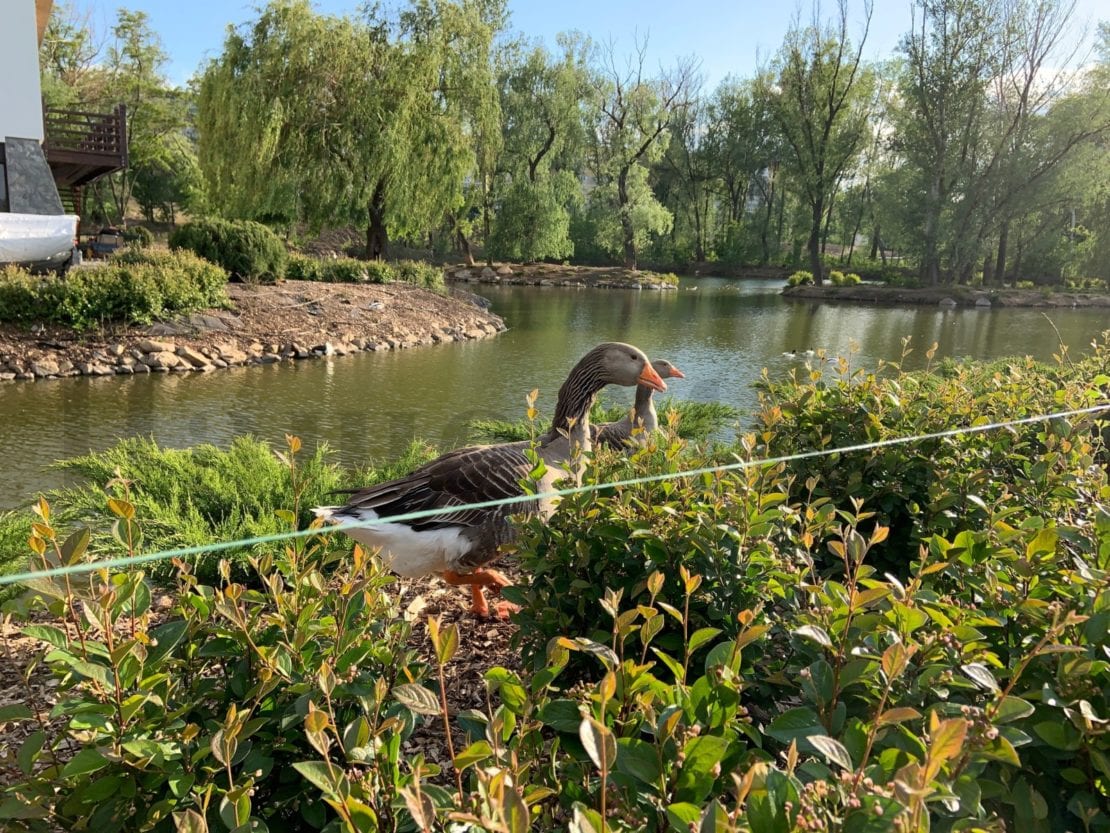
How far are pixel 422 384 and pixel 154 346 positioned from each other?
202 inches

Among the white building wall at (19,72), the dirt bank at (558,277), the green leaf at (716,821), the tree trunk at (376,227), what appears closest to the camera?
the green leaf at (716,821)

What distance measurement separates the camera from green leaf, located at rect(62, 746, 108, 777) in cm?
141

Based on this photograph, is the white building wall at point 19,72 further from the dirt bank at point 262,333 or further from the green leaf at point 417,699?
the green leaf at point 417,699

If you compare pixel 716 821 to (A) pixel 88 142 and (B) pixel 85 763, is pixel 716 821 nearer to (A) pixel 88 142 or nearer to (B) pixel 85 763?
(B) pixel 85 763

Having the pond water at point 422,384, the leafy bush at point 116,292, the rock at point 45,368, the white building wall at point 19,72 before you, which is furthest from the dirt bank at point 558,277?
the rock at point 45,368

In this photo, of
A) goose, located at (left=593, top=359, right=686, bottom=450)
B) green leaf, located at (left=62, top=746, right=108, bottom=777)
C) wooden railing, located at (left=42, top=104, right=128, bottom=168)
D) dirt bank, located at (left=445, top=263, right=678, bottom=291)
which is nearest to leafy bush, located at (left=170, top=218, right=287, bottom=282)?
wooden railing, located at (left=42, top=104, right=128, bottom=168)

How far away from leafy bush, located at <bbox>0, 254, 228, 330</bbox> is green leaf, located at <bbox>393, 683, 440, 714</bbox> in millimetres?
14592

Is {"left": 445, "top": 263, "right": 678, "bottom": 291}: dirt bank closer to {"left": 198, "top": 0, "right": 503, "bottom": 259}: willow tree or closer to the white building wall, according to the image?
{"left": 198, "top": 0, "right": 503, "bottom": 259}: willow tree

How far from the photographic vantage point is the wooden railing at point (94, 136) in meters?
19.8

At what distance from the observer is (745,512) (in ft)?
7.24

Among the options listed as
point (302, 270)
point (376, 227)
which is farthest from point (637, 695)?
point (376, 227)

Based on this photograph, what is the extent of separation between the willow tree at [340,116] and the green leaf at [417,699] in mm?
23350

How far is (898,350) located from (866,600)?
21.8 m

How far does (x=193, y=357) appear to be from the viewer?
530 inches
